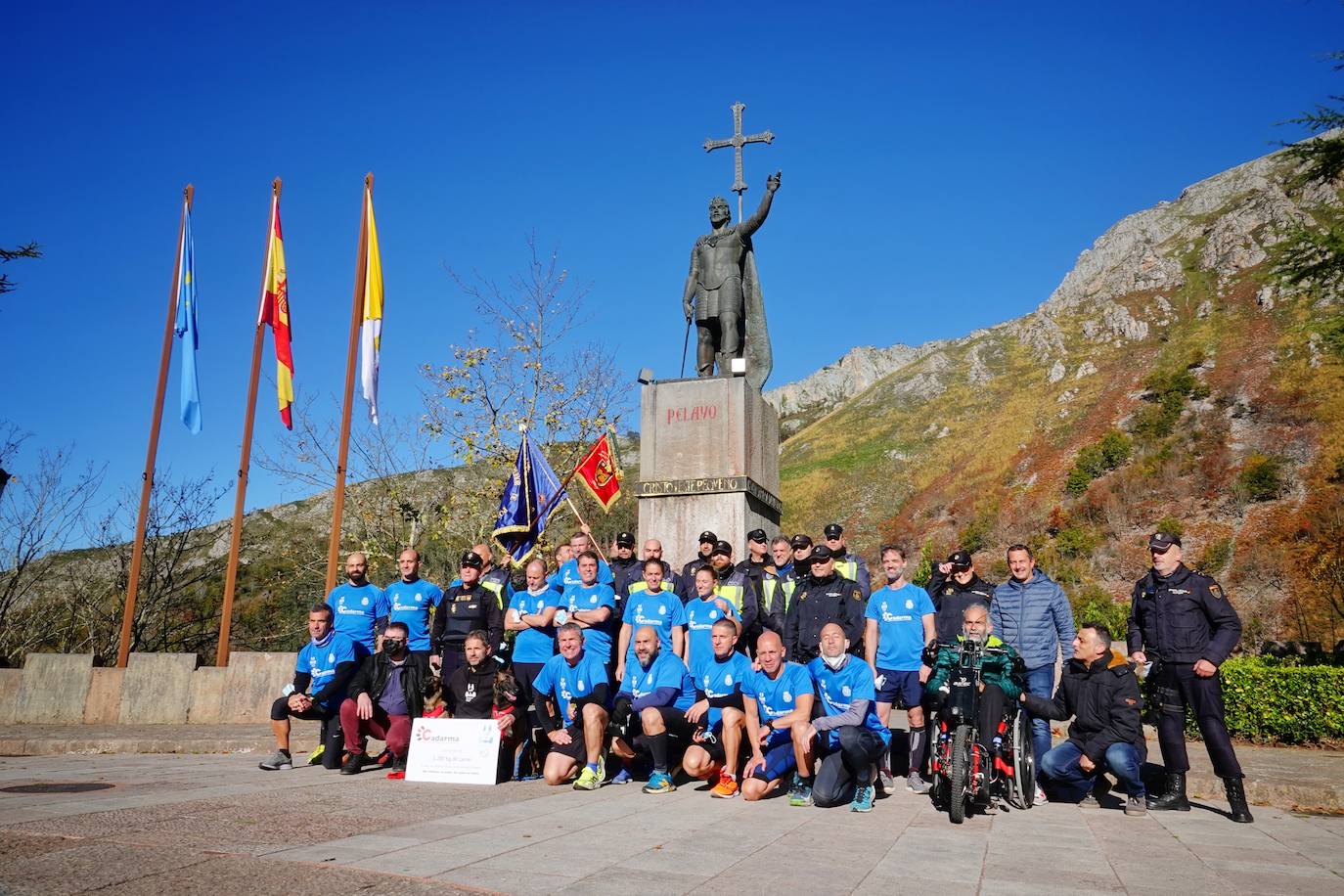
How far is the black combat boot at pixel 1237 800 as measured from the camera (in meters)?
5.93

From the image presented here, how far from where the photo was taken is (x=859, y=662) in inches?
260


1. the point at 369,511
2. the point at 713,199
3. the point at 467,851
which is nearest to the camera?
the point at 467,851

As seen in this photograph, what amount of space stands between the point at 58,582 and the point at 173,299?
24.1 ft

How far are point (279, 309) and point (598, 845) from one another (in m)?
11.2

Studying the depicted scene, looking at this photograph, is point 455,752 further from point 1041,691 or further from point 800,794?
point 1041,691

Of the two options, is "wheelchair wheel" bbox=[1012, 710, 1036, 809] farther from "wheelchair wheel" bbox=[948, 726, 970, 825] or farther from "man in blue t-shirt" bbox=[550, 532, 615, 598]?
"man in blue t-shirt" bbox=[550, 532, 615, 598]

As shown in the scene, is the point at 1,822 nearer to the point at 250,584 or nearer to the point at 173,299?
the point at 173,299

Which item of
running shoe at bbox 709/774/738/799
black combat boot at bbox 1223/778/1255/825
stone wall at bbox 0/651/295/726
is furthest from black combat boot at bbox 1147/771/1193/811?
stone wall at bbox 0/651/295/726

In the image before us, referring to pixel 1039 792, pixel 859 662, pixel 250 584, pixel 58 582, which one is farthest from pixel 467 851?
pixel 250 584

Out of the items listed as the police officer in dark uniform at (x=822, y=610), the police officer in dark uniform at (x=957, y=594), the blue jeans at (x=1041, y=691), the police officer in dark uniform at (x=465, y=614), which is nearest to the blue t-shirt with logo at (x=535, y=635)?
the police officer in dark uniform at (x=465, y=614)

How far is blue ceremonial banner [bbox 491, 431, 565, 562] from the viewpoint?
11.3 m

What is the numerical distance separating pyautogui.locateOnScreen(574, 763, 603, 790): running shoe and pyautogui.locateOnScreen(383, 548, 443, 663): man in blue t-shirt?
2447 mm

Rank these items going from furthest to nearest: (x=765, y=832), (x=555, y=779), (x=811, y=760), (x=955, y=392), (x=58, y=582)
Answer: (x=955, y=392) → (x=58, y=582) → (x=555, y=779) → (x=811, y=760) → (x=765, y=832)

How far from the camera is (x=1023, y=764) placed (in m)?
6.29
